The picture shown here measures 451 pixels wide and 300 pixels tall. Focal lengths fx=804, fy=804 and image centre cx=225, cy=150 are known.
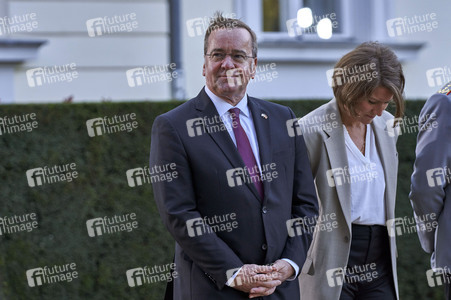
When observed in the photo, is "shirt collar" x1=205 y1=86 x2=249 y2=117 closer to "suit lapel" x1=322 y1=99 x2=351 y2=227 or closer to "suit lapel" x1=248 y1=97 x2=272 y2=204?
"suit lapel" x1=248 y1=97 x2=272 y2=204

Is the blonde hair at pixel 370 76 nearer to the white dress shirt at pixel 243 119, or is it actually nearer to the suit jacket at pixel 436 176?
the suit jacket at pixel 436 176

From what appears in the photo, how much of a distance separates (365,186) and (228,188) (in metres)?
0.88

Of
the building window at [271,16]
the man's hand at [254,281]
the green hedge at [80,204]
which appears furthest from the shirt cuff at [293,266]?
the building window at [271,16]

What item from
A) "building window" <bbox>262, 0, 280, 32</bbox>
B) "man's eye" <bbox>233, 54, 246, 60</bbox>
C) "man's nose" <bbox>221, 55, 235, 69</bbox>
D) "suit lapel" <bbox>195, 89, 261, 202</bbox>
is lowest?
"suit lapel" <bbox>195, 89, 261, 202</bbox>

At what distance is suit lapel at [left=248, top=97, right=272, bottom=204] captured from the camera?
361cm

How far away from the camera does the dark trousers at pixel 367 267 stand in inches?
157

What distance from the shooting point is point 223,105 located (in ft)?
12.1

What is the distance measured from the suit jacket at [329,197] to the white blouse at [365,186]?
0.11ft

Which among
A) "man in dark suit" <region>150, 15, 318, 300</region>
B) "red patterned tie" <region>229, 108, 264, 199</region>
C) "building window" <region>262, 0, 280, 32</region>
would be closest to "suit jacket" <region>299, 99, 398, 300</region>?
"man in dark suit" <region>150, 15, 318, 300</region>

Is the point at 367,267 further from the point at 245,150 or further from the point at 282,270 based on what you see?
the point at 245,150

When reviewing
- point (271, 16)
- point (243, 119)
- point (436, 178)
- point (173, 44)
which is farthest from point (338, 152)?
point (271, 16)

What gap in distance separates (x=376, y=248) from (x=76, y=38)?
4640mm

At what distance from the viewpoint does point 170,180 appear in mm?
3471

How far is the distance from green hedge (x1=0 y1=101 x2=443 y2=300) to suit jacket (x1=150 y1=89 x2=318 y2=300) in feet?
8.30
